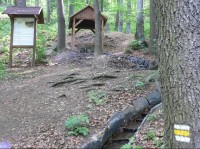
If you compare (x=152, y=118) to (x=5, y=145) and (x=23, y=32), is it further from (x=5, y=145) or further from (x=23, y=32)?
(x=23, y=32)

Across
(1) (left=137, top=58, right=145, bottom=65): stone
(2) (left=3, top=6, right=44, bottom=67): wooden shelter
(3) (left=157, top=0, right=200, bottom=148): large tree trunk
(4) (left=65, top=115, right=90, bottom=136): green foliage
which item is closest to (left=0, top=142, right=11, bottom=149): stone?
(4) (left=65, top=115, right=90, bottom=136): green foliage

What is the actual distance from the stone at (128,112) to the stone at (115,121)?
132mm

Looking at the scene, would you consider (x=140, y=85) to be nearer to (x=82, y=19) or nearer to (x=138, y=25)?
(x=138, y=25)

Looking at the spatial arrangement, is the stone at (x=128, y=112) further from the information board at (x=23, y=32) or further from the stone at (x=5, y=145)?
the information board at (x=23, y=32)

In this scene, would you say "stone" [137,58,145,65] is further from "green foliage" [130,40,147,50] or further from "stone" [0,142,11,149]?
"stone" [0,142,11,149]

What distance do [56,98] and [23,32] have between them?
5902 mm

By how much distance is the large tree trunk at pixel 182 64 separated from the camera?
3133 millimetres

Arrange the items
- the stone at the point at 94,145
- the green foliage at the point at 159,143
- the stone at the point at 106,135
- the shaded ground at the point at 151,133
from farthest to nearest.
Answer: the stone at the point at 106,135 → the stone at the point at 94,145 → the shaded ground at the point at 151,133 → the green foliage at the point at 159,143

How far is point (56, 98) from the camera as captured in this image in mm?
8469

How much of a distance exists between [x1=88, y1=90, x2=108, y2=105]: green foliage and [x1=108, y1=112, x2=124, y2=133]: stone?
31.0 inches

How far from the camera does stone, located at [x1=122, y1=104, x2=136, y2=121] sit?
24.0 ft

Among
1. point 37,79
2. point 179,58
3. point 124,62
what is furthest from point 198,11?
point 124,62

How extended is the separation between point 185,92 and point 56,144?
326cm

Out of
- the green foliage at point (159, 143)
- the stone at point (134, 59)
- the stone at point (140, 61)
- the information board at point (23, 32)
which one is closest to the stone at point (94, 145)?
the green foliage at point (159, 143)
